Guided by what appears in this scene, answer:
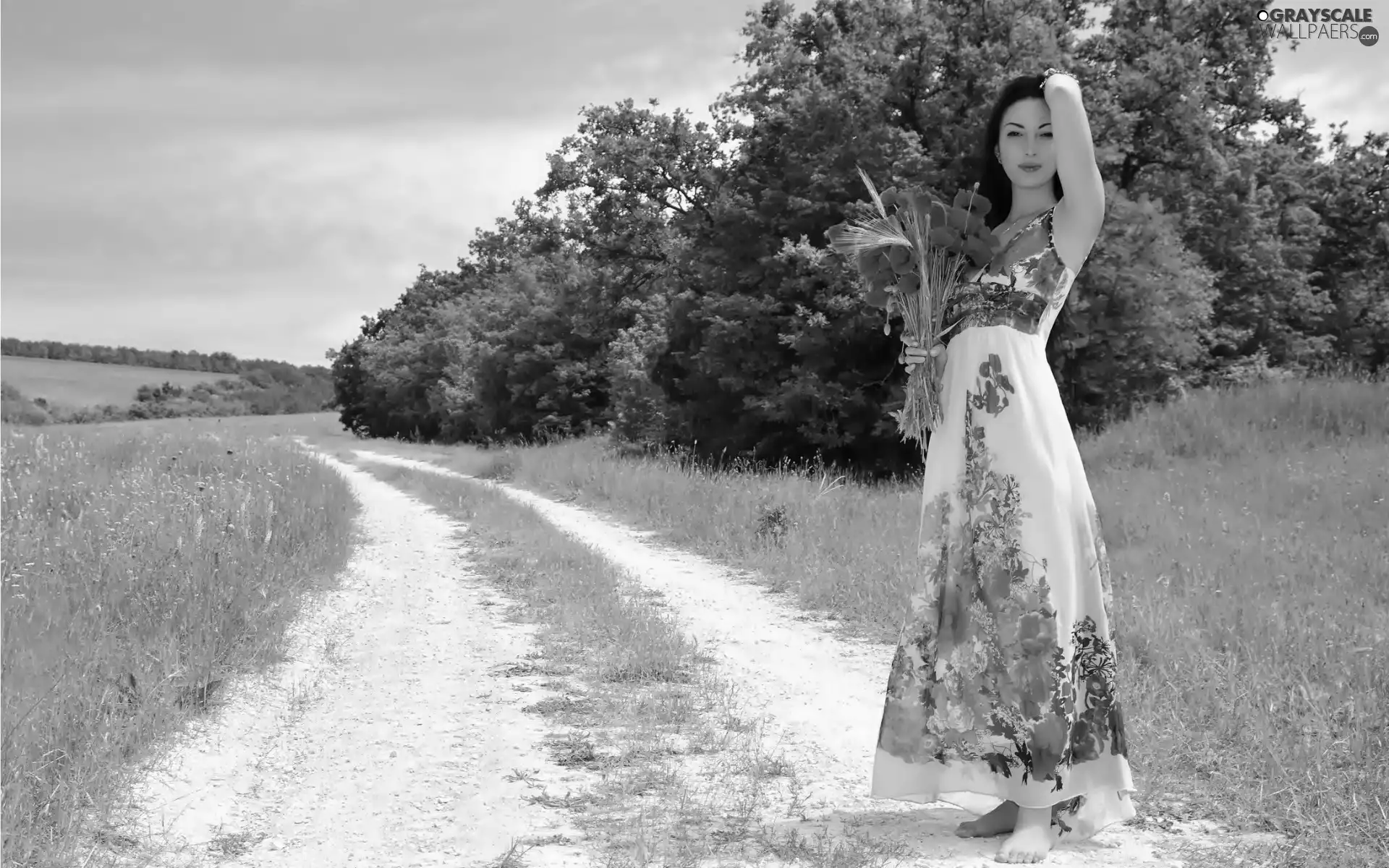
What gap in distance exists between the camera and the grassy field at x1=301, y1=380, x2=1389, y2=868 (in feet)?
14.4

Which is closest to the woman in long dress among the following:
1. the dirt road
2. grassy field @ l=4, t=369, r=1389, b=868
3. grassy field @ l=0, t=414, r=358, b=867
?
the dirt road

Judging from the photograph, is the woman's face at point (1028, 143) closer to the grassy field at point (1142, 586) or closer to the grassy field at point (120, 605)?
the grassy field at point (1142, 586)

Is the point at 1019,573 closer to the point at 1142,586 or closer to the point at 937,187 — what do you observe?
the point at 1142,586

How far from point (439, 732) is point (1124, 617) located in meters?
4.45

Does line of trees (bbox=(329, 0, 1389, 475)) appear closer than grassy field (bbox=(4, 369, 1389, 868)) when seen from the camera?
No

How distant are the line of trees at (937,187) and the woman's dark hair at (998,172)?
15257 millimetres

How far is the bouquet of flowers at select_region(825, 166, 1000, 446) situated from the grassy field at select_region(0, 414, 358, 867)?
3478 millimetres

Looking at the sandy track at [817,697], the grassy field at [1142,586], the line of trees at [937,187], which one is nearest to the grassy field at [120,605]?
the grassy field at [1142,586]

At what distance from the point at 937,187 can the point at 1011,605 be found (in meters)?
17.1

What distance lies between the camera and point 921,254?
415 cm

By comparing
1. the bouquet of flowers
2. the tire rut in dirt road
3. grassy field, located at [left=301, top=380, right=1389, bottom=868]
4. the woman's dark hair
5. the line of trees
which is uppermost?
the line of trees

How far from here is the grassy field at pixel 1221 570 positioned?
440 centimetres

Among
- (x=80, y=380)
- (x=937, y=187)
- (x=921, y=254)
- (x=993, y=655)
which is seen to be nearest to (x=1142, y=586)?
(x=993, y=655)

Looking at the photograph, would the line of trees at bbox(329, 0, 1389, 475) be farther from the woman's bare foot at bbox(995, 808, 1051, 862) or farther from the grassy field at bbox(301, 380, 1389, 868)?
the woman's bare foot at bbox(995, 808, 1051, 862)
